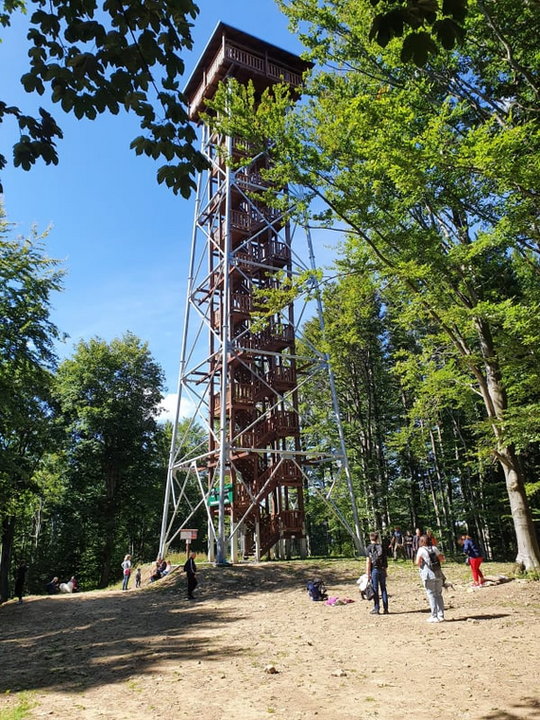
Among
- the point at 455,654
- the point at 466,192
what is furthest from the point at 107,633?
the point at 466,192

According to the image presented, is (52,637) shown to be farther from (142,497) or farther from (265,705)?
(142,497)

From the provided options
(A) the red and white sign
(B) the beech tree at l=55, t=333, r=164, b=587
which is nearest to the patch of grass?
(A) the red and white sign

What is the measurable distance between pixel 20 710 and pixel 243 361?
15.2 meters

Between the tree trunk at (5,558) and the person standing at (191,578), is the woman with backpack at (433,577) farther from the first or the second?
the tree trunk at (5,558)

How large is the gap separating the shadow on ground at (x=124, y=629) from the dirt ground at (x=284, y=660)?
50 mm

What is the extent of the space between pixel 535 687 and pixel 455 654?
162 centimetres

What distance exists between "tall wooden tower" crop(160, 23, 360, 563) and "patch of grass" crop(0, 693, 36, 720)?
1143 cm

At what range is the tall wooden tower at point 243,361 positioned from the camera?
1897 centimetres

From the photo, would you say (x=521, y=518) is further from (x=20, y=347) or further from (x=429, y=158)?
(x=20, y=347)

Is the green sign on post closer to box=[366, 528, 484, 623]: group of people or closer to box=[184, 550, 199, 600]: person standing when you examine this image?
box=[184, 550, 199, 600]: person standing

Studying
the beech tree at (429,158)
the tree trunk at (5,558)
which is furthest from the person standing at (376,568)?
the tree trunk at (5,558)

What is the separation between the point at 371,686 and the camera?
5430 mm

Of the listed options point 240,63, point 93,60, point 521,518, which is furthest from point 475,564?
point 240,63

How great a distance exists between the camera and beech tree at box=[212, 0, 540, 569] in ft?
33.0
